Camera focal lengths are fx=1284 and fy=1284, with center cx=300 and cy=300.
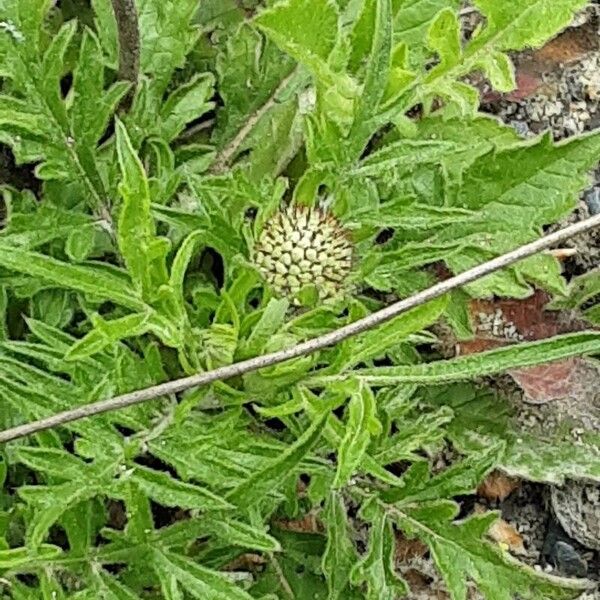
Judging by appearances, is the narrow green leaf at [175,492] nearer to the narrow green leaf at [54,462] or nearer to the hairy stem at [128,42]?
the narrow green leaf at [54,462]

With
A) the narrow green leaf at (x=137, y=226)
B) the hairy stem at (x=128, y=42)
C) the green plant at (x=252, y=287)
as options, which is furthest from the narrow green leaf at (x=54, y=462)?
the hairy stem at (x=128, y=42)

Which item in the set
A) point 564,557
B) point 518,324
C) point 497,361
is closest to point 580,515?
point 564,557

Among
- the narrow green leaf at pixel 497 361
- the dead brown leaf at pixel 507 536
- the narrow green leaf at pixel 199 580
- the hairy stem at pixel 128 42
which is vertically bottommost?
the dead brown leaf at pixel 507 536

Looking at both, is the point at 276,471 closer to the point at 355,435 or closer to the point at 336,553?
the point at 355,435

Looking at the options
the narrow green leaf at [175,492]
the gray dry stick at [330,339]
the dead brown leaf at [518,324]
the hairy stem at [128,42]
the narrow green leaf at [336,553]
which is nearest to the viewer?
the gray dry stick at [330,339]

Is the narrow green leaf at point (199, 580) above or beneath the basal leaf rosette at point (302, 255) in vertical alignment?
beneath

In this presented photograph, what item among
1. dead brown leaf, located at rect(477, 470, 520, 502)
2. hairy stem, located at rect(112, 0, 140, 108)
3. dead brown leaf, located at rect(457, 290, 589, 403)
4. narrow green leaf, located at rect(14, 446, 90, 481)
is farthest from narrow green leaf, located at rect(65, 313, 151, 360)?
dead brown leaf, located at rect(477, 470, 520, 502)

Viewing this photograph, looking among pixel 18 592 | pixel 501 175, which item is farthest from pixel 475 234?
pixel 18 592
